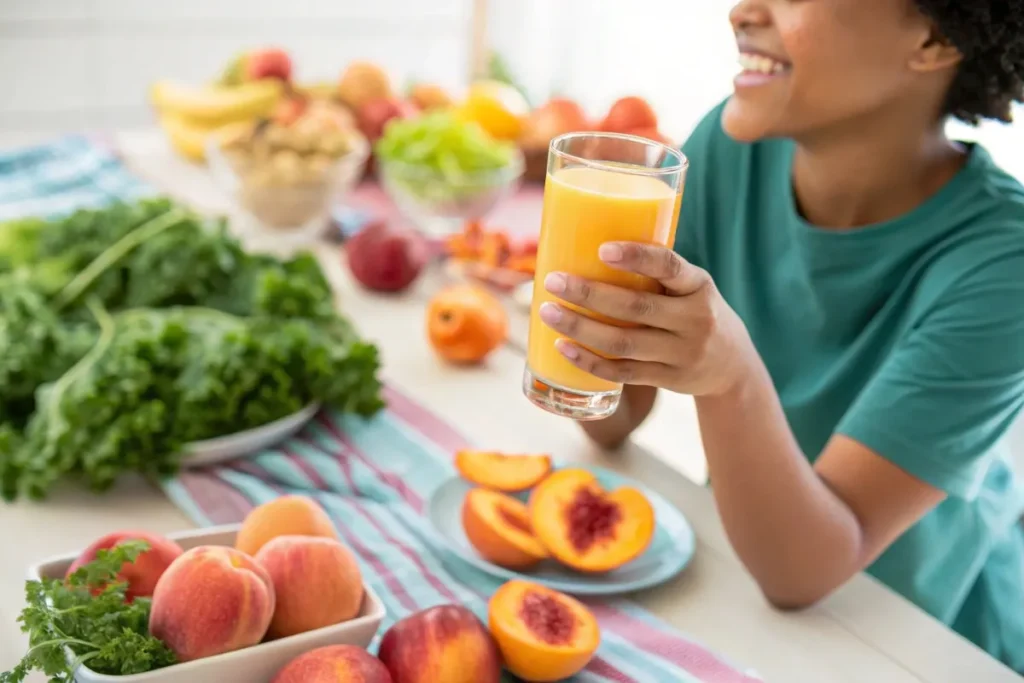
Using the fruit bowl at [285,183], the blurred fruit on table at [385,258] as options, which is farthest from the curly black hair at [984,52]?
the fruit bowl at [285,183]

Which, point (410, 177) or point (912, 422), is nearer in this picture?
point (912, 422)

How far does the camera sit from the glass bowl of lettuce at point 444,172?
Answer: 6.21ft

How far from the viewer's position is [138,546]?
80 cm

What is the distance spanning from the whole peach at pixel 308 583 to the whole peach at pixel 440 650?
5cm

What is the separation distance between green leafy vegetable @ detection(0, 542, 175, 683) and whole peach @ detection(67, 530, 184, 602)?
3 centimetres

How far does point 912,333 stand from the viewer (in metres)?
1.07

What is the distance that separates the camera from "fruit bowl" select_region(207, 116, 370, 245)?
5.89 ft

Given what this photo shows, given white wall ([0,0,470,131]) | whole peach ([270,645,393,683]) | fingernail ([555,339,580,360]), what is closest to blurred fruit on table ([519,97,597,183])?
fingernail ([555,339,580,360])

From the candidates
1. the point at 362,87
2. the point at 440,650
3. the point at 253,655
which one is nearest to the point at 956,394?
the point at 440,650

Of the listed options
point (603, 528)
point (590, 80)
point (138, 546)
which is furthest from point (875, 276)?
point (590, 80)

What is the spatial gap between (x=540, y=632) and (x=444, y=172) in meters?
1.17

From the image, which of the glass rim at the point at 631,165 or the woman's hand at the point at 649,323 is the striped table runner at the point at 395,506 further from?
the glass rim at the point at 631,165

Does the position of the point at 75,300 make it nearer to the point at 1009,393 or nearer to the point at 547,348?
the point at 547,348

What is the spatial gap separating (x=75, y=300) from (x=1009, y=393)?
112cm
